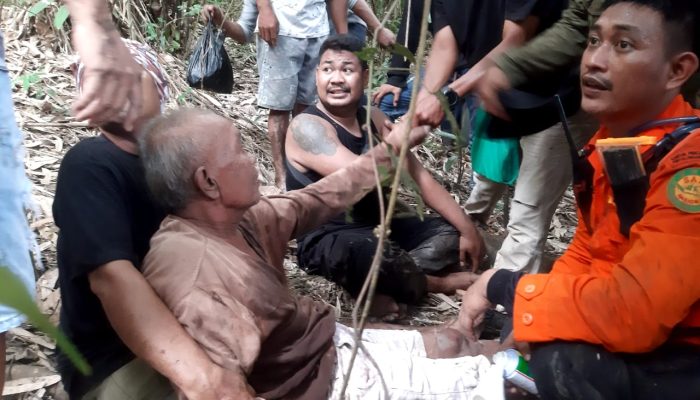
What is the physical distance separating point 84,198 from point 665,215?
1.53 meters

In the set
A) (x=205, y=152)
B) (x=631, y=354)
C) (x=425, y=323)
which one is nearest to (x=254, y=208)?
(x=205, y=152)

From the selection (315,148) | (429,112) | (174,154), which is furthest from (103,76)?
(315,148)

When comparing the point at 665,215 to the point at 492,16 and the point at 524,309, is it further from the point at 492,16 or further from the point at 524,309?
the point at 492,16

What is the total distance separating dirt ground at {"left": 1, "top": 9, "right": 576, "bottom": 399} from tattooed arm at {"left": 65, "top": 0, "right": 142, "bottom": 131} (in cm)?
136

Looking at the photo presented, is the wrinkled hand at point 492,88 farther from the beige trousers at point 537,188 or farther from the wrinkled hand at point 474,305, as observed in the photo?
the wrinkled hand at point 474,305

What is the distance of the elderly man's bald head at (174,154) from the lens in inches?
81.6

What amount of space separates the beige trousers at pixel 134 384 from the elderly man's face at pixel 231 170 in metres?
0.53

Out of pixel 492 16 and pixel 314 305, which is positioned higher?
pixel 492 16

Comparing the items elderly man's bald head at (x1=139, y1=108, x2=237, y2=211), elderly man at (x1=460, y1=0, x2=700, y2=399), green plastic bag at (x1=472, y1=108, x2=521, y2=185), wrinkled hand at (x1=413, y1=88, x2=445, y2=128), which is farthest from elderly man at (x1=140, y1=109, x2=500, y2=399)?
green plastic bag at (x1=472, y1=108, x2=521, y2=185)

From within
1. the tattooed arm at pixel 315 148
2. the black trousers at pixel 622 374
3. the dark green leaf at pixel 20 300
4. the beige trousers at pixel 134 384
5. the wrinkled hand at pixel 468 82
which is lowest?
the beige trousers at pixel 134 384

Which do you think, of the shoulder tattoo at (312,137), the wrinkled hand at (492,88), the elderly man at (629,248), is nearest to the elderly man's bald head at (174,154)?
the elderly man at (629,248)

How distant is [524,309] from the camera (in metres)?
2.04

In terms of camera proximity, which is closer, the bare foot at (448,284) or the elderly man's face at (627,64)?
the elderly man's face at (627,64)

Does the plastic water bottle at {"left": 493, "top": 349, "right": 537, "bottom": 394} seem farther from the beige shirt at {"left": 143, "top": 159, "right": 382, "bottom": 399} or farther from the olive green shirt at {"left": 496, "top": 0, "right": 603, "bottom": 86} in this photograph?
the olive green shirt at {"left": 496, "top": 0, "right": 603, "bottom": 86}
